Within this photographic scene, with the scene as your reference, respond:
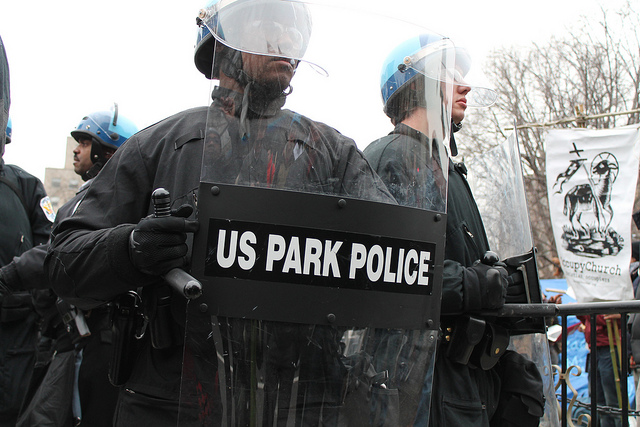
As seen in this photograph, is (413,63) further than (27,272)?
No

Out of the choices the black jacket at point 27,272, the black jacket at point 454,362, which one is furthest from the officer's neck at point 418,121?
the black jacket at point 27,272

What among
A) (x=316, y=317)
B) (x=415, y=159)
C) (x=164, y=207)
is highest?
(x=415, y=159)

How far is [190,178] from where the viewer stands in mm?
1741

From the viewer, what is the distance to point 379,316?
1455mm

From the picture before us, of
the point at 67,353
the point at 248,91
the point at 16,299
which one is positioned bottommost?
the point at 67,353

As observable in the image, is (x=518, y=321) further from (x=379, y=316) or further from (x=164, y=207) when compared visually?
(x=164, y=207)

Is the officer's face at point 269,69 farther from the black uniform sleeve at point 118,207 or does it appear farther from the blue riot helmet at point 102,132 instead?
the blue riot helmet at point 102,132

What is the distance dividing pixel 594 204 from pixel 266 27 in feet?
17.0

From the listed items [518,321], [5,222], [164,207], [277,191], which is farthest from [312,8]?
[5,222]

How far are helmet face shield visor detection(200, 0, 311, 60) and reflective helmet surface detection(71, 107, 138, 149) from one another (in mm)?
2949

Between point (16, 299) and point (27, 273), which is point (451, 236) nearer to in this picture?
point (27, 273)


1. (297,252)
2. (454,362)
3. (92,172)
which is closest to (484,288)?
(454,362)

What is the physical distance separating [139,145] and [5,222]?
107 inches

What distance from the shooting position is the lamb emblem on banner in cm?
574
